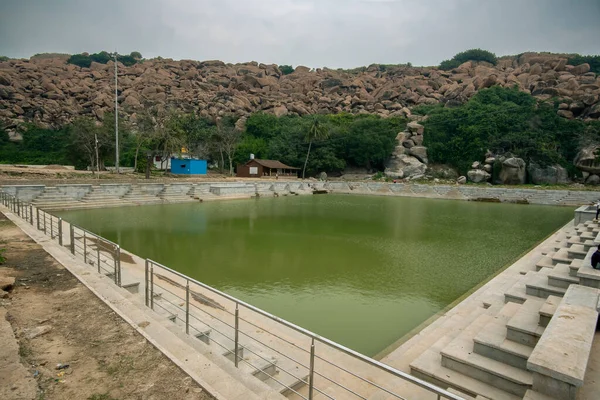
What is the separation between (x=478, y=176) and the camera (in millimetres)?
47062

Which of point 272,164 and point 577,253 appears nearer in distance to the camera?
point 577,253

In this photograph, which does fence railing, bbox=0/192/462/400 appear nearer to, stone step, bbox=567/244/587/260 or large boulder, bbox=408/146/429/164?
stone step, bbox=567/244/587/260

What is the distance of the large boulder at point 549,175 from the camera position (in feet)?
140

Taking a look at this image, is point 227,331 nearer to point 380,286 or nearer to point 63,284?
point 63,284

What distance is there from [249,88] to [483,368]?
87493 millimetres

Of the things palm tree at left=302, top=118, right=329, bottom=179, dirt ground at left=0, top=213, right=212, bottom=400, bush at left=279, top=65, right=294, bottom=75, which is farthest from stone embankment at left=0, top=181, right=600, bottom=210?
bush at left=279, top=65, right=294, bottom=75

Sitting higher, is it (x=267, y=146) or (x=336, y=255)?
(x=267, y=146)

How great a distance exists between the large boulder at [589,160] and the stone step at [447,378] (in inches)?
1898

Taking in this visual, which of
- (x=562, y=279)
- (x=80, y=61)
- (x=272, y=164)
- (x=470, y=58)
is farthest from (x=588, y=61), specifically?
(x=80, y=61)

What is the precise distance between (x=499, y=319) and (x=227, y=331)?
14.8 ft

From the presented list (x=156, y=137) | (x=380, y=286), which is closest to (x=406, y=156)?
(x=156, y=137)

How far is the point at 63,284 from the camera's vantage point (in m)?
6.43

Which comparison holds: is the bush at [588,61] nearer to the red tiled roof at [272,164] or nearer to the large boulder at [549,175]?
the large boulder at [549,175]

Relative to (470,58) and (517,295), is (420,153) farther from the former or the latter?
(470,58)
